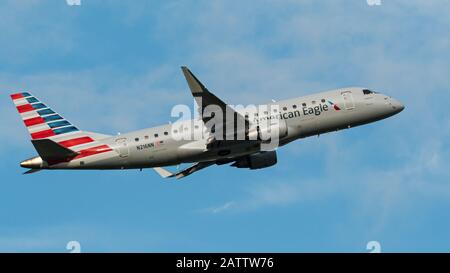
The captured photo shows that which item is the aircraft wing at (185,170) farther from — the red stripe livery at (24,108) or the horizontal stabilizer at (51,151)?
the red stripe livery at (24,108)

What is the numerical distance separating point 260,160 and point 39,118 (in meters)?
19.8

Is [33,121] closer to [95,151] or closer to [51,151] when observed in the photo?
[51,151]

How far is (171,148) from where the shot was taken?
2689 inches

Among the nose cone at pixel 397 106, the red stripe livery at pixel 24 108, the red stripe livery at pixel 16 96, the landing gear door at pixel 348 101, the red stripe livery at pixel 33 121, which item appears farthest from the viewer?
the nose cone at pixel 397 106

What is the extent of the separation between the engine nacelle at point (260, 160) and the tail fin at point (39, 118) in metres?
15.4

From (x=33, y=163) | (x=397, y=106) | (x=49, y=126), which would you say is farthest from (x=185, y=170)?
(x=397, y=106)

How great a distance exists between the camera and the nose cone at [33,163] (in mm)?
65812

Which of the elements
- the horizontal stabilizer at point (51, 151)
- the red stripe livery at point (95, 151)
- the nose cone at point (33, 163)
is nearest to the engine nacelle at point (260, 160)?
the red stripe livery at point (95, 151)

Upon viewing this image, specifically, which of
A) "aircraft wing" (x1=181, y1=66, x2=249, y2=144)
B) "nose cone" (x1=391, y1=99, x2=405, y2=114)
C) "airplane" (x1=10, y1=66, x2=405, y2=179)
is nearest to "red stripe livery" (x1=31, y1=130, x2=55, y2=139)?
"airplane" (x1=10, y1=66, x2=405, y2=179)

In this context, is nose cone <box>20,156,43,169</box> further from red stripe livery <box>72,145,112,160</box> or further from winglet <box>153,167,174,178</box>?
winglet <box>153,167,174,178</box>

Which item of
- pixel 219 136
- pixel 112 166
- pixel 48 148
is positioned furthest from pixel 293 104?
pixel 48 148

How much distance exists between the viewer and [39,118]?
228 ft

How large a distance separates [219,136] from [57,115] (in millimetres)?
14485

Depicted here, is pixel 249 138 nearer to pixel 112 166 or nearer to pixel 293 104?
pixel 293 104
